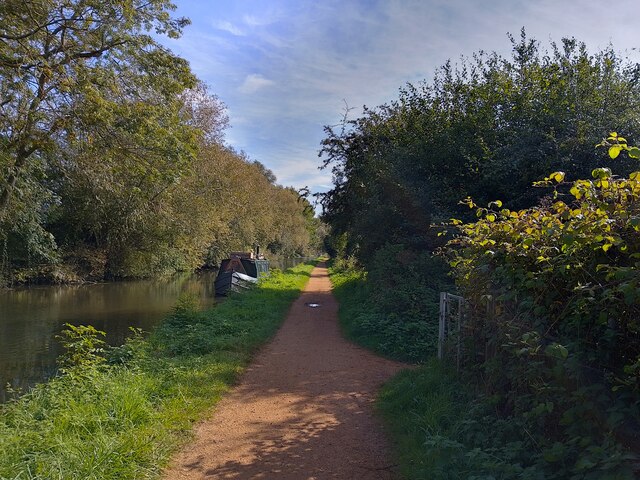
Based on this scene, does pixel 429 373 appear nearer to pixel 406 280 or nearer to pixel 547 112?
pixel 406 280

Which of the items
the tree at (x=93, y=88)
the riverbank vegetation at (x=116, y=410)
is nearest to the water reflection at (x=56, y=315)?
the riverbank vegetation at (x=116, y=410)

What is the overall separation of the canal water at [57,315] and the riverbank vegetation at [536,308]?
7428mm

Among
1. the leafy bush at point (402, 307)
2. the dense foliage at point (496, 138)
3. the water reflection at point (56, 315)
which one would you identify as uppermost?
the dense foliage at point (496, 138)

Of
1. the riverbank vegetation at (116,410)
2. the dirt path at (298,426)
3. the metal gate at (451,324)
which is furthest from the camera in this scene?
the metal gate at (451,324)

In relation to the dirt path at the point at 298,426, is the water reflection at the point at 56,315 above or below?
below

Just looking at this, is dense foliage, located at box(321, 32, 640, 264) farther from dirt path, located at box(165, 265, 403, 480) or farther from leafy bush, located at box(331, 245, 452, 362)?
dirt path, located at box(165, 265, 403, 480)

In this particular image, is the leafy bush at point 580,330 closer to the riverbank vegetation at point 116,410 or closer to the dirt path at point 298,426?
the dirt path at point 298,426

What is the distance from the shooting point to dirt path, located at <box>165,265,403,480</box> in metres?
4.48

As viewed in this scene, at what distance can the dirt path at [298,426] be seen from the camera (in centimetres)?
448

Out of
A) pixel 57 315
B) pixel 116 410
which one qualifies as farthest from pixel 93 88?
pixel 57 315

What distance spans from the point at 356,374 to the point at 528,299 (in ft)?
15.6

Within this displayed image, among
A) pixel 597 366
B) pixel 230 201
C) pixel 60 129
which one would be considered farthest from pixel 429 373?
pixel 230 201

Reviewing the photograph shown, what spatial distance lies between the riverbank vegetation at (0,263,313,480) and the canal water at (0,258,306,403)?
9.43 feet

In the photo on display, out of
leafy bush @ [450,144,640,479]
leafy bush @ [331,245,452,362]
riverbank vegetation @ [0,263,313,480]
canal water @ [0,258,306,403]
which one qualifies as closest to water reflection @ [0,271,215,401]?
canal water @ [0,258,306,403]
